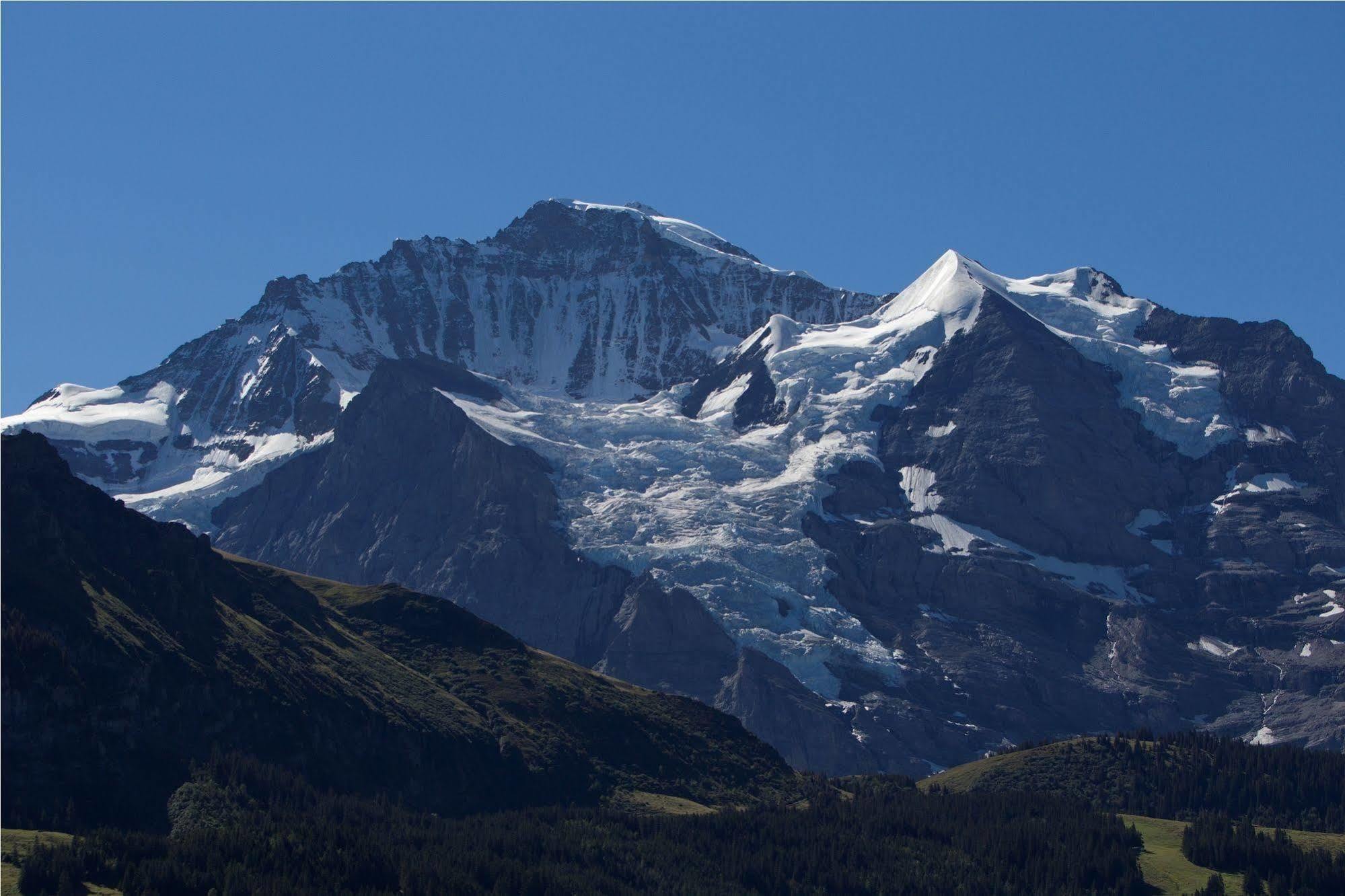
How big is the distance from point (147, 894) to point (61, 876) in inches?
344

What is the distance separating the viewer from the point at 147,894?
655 ft

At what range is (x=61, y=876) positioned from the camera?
650ft
